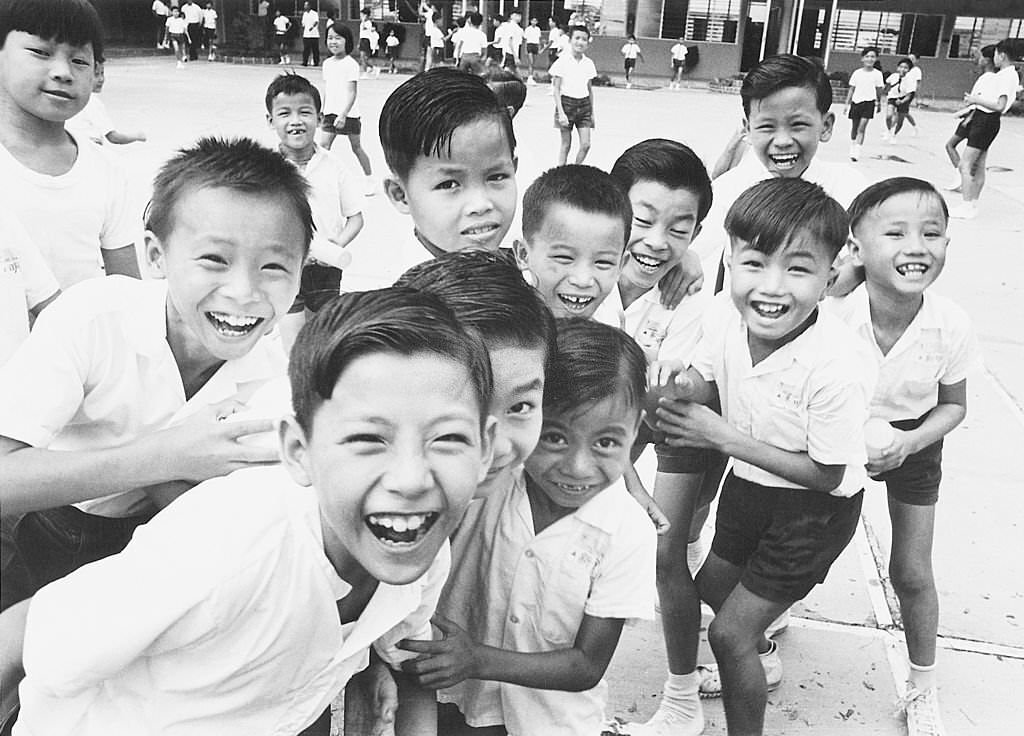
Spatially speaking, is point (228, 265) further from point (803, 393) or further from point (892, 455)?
point (892, 455)

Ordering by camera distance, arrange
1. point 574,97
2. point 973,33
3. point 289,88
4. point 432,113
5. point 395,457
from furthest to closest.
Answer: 1. point 973,33
2. point 574,97
3. point 289,88
4. point 432,113
5. point 395,457

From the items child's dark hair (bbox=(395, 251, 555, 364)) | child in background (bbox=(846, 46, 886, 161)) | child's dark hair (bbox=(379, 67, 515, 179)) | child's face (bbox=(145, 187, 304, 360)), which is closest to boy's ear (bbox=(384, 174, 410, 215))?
child's dark hair (bbox=(379, 67, 515, 179))

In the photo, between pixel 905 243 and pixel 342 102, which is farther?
pixel 342 102

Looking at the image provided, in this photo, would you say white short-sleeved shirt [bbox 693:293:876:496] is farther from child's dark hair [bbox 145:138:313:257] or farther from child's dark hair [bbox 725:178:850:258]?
child's dark hair [bbox 145:138:313:257]

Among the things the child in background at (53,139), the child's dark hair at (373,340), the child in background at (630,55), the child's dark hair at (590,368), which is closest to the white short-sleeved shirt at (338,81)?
the child in background at (53,139)

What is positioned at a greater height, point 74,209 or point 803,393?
point 74,209

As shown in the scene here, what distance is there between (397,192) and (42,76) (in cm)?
88

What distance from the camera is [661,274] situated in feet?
6.82

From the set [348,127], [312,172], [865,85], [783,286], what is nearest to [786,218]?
[783,286]

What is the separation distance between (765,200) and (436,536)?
3.69 feet

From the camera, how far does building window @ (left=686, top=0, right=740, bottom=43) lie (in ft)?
73.3

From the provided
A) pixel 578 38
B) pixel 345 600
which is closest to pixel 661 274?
pixel 345 600

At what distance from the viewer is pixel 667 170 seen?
199 cm

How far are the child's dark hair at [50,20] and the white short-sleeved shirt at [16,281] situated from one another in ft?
1.61
